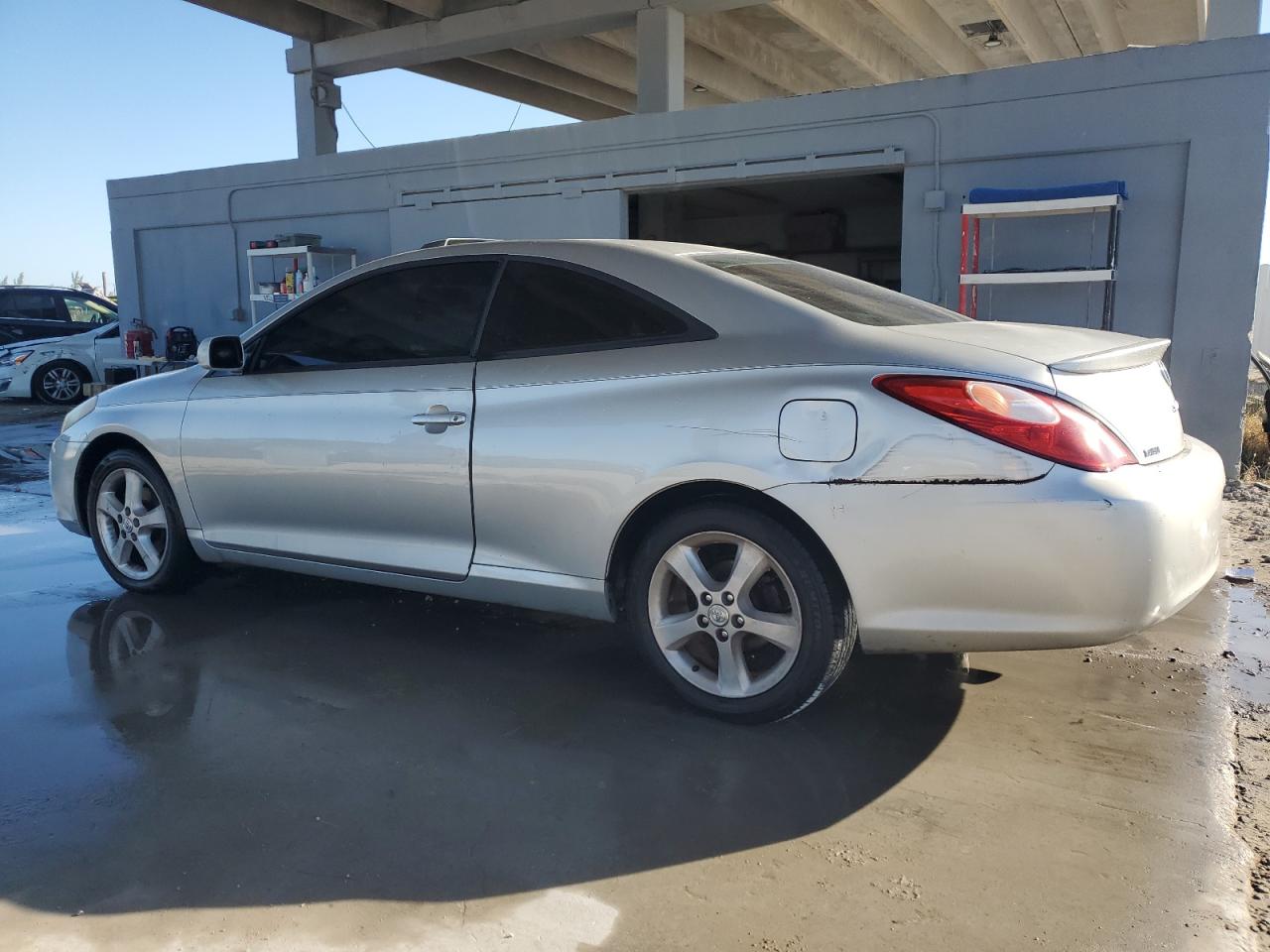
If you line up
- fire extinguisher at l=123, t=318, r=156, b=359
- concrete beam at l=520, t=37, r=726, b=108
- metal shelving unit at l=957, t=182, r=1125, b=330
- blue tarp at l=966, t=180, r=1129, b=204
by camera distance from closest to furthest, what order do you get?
metal shelving unit at l=957, t=182, r=1125, b=330 < blue tarp at l=966, t=180, r=1129, b=204 < fire extinguisher at l=123, t=318, r=156, b=359 < concrete beam at l=520, t=37, r=726, b=108

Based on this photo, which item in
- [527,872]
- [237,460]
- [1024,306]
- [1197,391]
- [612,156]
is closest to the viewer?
[527,872]

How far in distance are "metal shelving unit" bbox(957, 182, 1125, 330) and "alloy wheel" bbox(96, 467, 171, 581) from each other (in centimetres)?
564

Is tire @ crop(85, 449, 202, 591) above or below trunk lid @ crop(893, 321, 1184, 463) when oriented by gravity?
below

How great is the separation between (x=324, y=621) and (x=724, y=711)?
6.48 feet

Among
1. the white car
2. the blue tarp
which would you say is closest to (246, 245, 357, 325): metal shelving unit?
the white car

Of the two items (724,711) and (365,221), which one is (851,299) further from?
(365,221)

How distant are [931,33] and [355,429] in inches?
471

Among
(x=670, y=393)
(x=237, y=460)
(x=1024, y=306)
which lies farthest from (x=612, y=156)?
(x=670, y=393)

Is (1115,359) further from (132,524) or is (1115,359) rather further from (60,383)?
(60,383)

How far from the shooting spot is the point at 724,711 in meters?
3.13

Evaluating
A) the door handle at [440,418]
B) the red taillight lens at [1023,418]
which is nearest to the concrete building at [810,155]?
the red taillight lens at [1023,418]

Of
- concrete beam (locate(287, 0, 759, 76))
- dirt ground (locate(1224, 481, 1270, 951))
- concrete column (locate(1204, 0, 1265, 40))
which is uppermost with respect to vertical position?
concrete beam (locate(287, 0, 759, 76))

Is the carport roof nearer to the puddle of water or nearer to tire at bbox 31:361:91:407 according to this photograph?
tire at bbox 31:361:91:407

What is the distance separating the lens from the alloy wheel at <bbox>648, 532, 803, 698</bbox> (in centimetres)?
302
